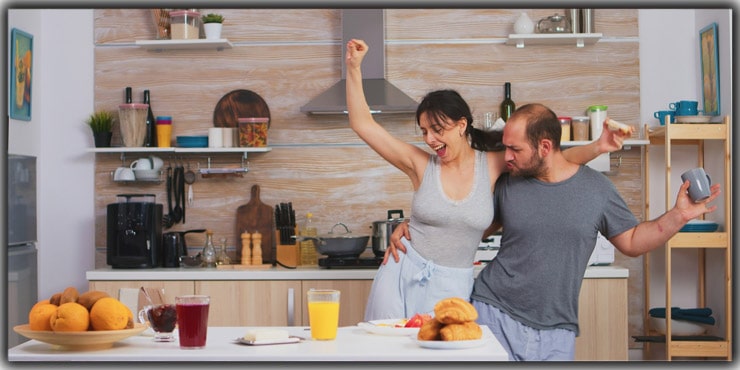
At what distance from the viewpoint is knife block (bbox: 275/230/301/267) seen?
4457 millimetres

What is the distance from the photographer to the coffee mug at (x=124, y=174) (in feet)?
15.1

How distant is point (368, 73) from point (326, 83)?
25 centimetres

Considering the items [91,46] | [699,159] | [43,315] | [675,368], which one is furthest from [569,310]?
[91,46]

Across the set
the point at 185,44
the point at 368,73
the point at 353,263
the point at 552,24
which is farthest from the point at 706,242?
the point at 185,44

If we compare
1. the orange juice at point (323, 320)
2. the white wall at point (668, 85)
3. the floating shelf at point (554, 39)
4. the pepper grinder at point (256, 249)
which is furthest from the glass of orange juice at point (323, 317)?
the white wall at point (668, 85)

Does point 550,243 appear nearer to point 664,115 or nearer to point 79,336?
point 79,336

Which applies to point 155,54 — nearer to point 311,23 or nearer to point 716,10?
point 311,23

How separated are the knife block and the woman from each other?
1627 millimetres

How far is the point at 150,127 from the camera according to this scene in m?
4.67

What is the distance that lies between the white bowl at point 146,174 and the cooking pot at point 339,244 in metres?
0.89

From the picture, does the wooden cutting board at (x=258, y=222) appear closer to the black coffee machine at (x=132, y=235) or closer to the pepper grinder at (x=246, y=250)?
the pepper grinder at (x=246, y=250)

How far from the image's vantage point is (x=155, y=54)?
4.73 metres

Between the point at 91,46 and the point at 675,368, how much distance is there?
3669 millimetres

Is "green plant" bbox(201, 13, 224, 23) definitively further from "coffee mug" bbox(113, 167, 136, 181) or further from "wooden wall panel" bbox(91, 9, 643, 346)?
"coffee mug" bbox(113, 167, 136, 181)
